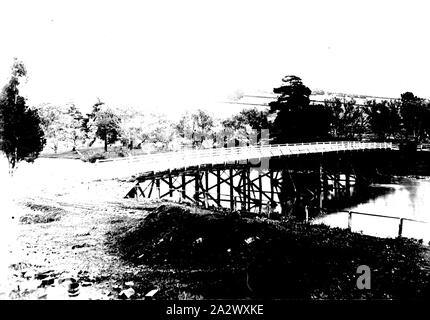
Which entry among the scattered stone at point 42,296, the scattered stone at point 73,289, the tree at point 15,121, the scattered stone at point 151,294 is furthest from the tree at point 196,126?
the scattered stone at point 42,296

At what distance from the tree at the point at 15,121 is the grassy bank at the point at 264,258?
825cm

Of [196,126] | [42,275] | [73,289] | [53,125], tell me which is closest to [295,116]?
[196,126]

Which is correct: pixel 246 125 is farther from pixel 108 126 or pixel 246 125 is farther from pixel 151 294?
pixel 151 294

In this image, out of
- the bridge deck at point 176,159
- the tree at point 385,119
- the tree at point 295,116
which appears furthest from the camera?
the tree at point 385,119

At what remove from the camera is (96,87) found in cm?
4359

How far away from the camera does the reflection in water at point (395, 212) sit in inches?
747

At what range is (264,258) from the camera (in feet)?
27.9

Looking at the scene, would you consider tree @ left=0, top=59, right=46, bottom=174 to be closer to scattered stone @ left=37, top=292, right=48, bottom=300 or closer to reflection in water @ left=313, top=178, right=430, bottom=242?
scattered stone @ left=37, top=292, right=48, bottom=300

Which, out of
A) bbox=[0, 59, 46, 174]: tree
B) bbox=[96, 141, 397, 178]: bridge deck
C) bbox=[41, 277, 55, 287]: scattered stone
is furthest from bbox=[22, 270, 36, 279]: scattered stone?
bbox=[0, 59, 46, 174]: tree

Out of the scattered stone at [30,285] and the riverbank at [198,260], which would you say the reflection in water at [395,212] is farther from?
the scattered stone at [30,285]

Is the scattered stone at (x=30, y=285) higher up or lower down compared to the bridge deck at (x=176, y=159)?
lower down
